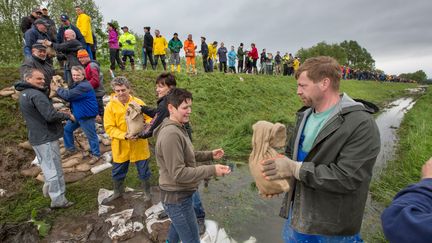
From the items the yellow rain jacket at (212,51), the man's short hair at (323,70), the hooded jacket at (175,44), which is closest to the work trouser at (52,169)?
the man's short hair at (323,70)

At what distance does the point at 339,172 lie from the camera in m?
1.80

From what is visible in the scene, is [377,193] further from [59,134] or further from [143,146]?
[59,134]

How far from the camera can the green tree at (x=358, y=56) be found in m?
82.6

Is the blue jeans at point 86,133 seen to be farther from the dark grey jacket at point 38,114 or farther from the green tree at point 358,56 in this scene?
the green tree at point 358,56

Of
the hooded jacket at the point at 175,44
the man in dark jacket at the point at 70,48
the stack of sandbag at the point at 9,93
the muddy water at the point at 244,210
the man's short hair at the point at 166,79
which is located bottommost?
the muddy water at the point at 244,210

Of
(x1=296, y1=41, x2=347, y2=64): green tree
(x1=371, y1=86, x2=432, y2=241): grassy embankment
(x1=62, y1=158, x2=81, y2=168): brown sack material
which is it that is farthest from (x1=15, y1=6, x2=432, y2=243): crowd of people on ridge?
(x1=296, y1=41, x2=347, y2=64): green tree

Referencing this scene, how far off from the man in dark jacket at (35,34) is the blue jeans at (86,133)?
10.6 ft

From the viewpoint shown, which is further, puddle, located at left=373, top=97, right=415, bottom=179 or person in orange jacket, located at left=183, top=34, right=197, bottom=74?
person in orange jacket, located at left=183, top=34, right=197, bottom=74

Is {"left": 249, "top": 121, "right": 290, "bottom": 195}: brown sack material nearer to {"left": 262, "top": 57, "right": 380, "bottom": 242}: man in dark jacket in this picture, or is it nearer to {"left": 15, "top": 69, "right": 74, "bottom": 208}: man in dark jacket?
{"left": 262, "top": 57, "right": 380, "bottom": 242}: man in dark jacket

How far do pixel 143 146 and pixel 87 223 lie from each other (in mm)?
1507

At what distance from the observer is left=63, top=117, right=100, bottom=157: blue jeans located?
573cm

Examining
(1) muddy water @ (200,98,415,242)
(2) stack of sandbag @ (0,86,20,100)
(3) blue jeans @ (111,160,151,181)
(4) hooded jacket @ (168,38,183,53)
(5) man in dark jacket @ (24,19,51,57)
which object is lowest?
(1) muddy water @ (200,98,415,242)

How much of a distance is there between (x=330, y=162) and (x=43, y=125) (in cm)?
429

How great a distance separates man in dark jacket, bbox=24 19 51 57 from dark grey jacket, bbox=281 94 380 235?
27.7 ft
